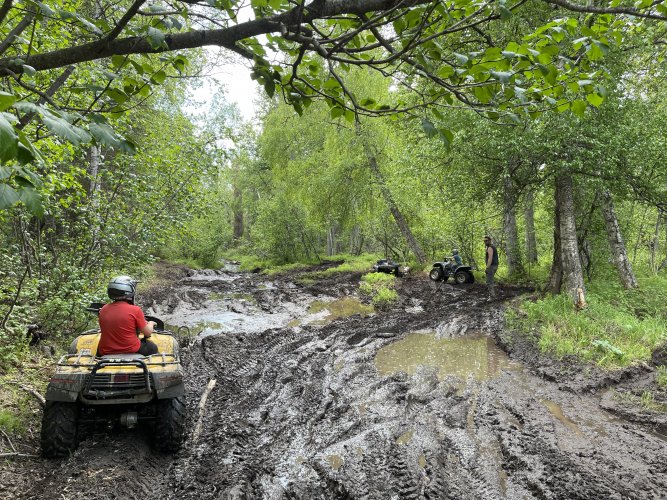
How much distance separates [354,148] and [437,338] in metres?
12.3

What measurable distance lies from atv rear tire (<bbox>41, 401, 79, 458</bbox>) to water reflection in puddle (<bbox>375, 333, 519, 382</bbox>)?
4.22 meters

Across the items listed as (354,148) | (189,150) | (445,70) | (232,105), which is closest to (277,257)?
(354,148)

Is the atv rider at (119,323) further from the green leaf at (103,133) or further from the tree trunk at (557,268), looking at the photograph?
the tree trunk at (557,268)

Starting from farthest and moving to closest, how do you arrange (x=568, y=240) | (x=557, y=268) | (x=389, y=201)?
(x=389, y=201) → (x=557, y=268) → (x=568, y=240)

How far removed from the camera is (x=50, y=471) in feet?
12.0

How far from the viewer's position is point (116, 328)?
4.28m

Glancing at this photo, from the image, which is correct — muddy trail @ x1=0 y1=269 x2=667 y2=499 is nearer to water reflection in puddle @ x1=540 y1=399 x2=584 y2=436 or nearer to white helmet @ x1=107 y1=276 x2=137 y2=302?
water reflection in puddle @ x1=540 y1=399 x2=584 y2=436

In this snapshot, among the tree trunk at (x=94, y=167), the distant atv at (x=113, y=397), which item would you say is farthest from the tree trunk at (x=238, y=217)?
the distant atv at (x=113, y=397)

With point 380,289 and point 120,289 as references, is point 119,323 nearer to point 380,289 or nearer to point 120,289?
point 120,289

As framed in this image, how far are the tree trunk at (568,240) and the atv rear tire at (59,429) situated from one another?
381 inches

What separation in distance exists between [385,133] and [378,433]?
606 inches

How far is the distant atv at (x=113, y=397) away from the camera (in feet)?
12.4

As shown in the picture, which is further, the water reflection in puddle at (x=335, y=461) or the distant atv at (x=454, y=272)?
the distant atv at (x=454, y=272)

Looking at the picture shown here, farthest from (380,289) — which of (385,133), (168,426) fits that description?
(168,426)
